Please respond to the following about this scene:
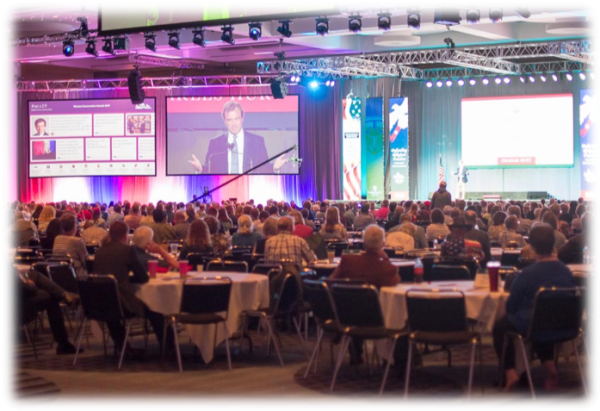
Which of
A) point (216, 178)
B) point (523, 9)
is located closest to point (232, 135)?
point (216, 178)

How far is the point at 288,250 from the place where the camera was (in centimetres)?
845

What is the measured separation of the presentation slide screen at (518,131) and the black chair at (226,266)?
18.0 metres

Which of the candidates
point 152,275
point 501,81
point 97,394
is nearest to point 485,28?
point 501,81

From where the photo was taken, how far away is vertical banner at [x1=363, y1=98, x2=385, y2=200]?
25.2m

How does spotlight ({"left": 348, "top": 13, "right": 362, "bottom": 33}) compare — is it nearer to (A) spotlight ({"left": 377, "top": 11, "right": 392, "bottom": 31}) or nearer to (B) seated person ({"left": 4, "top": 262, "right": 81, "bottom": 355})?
(A) spotlight ({"left": 377, "top": 11, "right": 392, "bottom": 31})

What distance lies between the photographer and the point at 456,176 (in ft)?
85.8

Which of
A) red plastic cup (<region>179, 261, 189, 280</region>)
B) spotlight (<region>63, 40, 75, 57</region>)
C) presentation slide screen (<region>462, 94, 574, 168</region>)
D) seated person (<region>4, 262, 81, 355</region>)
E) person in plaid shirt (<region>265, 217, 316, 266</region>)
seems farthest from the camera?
presentation slide screen (<region>462, 94, 574, 168</region>)

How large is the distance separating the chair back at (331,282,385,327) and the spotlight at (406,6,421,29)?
9530mm

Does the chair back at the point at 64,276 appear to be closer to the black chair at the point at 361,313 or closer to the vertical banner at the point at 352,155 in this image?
the black chair at the point at 361,313

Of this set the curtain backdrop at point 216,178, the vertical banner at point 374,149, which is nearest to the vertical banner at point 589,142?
the vertical banner at point 374,149

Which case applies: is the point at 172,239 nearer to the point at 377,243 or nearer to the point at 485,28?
the point at 377,243

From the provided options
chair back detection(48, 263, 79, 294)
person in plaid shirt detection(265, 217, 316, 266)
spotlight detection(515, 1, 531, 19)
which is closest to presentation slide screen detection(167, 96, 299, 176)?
spotlight detection(515, 1, 531, 19)

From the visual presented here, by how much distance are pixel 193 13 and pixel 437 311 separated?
244 inches

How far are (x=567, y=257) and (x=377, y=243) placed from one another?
8.97 feet
